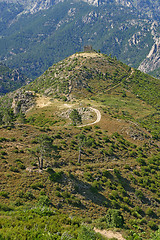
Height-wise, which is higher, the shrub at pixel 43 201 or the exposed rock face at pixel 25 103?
the shrub at pixel 43 201

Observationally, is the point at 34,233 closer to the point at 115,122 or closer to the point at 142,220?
the point at 142,220

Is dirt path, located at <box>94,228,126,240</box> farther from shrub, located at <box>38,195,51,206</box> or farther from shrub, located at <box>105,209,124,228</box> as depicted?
shrub, located at <box>38,195,51,206</box>

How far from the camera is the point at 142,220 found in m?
34.9

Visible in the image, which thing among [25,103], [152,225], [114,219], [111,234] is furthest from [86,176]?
[25,103]

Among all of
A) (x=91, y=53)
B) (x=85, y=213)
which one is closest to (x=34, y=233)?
(x=85, y=213)

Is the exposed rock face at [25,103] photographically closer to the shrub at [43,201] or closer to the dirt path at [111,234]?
the shrub at [43,201]

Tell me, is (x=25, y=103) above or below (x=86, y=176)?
below

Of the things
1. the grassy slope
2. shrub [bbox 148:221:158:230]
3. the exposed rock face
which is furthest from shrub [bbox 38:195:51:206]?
the exposed rock face

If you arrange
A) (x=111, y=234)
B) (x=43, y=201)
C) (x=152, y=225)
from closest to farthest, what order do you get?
(x=111, y=234), (x=43, y=201), (x=152, y=225)

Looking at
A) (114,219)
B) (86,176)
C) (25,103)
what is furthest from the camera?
(25,103)

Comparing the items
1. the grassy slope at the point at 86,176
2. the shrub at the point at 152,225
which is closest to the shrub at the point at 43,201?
the grassy slope at the point at 86,176

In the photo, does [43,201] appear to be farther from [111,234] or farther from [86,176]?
[86,176]

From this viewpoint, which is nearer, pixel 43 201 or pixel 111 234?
pixel 111 234

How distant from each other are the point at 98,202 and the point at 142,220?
9.42m
